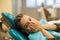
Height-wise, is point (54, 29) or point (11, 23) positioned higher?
point (11, 23)

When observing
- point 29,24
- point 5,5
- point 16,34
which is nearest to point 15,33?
point 16,34

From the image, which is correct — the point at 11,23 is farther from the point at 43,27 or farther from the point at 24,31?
the point at 43,27

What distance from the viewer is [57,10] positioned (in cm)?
458

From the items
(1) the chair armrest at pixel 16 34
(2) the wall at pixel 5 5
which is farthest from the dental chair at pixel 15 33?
(2) the wall at pixel 5 5

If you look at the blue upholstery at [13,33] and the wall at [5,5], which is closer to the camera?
the blue upholstery at [13,33]

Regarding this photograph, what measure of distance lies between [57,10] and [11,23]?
3.31 metres

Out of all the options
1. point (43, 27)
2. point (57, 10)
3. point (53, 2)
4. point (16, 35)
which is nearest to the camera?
point (16, 35)

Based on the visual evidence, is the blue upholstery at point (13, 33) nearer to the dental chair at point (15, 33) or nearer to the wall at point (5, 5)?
the dental chair at point (15, 33)

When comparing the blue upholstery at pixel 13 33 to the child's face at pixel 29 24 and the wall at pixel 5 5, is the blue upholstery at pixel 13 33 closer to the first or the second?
the child's face at pixel 29 24

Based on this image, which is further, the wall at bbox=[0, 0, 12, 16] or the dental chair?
the wall at bbox=[0, 0, 12, 16]

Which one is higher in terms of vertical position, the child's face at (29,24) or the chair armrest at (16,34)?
the child's face at (29,24)

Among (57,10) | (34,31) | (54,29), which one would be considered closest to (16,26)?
(34,31)

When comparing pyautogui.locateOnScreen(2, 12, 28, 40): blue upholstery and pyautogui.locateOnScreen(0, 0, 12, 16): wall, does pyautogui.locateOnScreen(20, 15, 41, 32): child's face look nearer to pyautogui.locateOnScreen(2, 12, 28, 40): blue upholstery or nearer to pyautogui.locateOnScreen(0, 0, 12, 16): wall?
pyautogui.locateOnScreen(2, 12, 28, 40): blue upholstery

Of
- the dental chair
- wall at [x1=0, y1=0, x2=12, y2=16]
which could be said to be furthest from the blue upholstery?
wall at [x1=0, y1=0, x2=12, y2=16]
